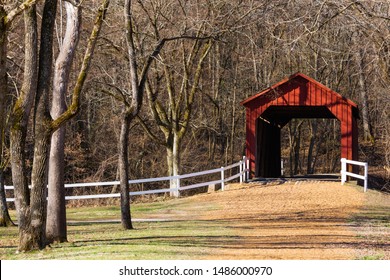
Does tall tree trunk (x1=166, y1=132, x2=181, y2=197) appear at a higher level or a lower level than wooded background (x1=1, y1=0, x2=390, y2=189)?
lower

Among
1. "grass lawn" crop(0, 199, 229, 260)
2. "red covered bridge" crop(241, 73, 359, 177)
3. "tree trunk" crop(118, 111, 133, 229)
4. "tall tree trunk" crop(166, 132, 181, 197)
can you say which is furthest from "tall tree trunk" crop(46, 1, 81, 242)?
"tall tree trunk" crop(166, 132, 181, 197)

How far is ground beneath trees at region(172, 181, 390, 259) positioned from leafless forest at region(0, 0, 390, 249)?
8.62 feet

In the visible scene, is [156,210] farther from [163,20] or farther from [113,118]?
[113,118]

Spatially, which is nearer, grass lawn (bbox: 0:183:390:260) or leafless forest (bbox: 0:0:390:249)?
grass lawn (bbox: 0:183:390:260)

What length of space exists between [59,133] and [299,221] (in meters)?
6.85

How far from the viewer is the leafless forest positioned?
614 inches

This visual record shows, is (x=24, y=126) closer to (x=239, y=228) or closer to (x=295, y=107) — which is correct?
(x=239, y=228)

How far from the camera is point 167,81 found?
30.8 meters

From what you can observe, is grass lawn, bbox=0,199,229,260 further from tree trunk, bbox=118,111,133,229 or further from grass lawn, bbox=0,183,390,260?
tree trunk, bbox=118,111,133,229

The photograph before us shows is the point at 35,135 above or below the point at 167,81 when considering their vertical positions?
below

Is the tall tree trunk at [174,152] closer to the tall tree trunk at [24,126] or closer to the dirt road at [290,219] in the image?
the dirt road at [290,219]

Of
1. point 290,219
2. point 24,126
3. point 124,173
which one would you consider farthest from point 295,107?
point 24,126

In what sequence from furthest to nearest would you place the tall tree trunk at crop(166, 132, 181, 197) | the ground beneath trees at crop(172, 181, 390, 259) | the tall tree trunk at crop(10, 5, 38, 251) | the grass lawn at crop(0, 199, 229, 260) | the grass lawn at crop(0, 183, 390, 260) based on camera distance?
the tall tree trunk at crop(166, 132, 181, 197) → the tall tree trunk at crop(10, 5, 38, 251) → the ground beneath trees at crop(172, 181, 390, 259) → the grass lawn at crop(0, 183, 390, 260) → the grass lawn at crop(0, 199, 229, 260)

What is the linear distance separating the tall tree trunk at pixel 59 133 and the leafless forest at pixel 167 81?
0.03 meters
